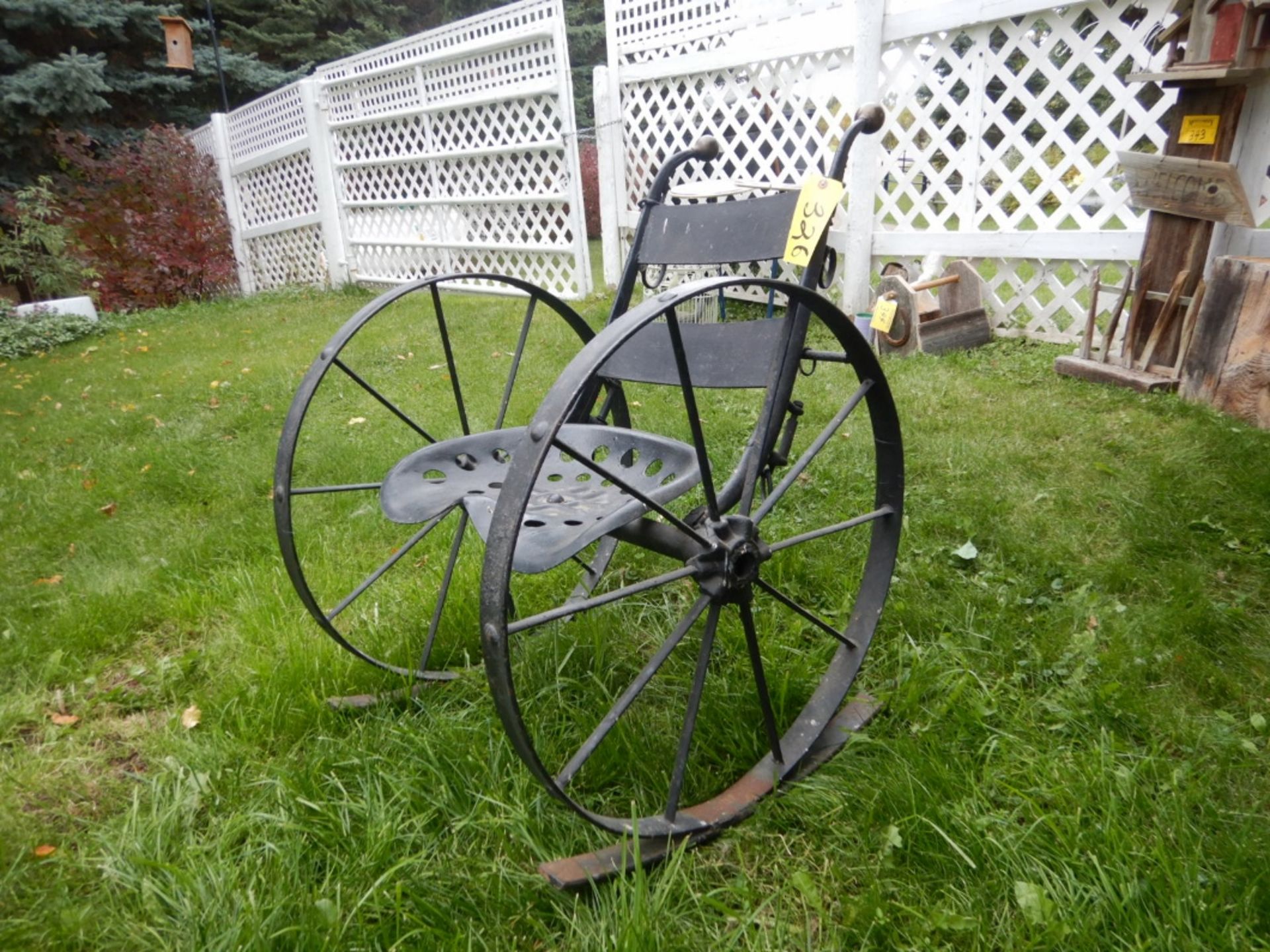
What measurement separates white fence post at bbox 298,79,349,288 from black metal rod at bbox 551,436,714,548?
7.16m

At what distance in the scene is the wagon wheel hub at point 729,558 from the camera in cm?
123

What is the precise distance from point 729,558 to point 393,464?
5.57 feet

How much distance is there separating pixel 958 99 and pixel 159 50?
9.57m

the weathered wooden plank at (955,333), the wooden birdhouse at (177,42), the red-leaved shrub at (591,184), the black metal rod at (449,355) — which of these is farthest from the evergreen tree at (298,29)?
the black metal rod at (449,355)

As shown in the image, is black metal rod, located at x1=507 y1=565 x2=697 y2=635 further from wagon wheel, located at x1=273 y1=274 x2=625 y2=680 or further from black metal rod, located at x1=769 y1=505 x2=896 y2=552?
wagon wheel, located at x1=273 y1=274 x2=625 y2=680

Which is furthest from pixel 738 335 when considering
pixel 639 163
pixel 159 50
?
pixel 159 50

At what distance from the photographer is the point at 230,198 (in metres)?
8.71

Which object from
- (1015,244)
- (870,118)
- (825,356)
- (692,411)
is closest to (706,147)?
(870,118)

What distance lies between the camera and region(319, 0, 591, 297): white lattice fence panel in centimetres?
553

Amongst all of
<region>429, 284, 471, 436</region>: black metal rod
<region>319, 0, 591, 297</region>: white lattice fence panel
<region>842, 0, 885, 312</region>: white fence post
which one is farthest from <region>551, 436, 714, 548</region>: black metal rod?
<region>319, 0, 591, 297</region>: white lattice fence panel

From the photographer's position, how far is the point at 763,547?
1275 millimetres

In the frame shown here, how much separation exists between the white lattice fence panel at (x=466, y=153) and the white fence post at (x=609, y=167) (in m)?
0.19

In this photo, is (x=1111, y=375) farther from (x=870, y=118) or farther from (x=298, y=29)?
(x=298, y=29)

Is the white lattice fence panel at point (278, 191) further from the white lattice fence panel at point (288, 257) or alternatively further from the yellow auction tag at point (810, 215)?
the yellow auction tag at point (810, 215)
